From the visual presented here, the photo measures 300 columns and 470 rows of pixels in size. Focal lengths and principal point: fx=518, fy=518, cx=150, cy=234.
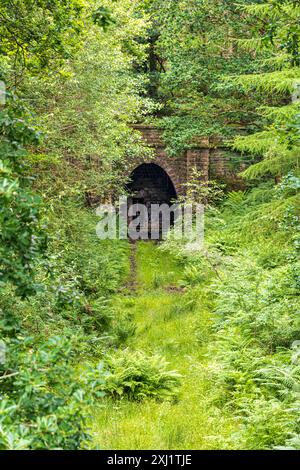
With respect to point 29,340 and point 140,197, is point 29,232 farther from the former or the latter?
point 140,197

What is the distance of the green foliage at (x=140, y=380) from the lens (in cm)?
754

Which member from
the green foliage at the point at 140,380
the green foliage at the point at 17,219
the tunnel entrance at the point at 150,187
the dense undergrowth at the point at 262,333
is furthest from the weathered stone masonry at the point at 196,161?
the green foliage at the point at 17,219

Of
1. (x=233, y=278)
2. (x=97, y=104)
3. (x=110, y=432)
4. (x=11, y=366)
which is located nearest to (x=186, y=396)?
(x=110, y=432)

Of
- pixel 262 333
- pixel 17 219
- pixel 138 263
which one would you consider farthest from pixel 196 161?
pixel 17 219

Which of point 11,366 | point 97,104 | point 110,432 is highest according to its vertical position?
point 97,104

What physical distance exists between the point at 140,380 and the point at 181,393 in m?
0.67

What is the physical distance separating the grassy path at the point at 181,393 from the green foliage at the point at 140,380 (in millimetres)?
182

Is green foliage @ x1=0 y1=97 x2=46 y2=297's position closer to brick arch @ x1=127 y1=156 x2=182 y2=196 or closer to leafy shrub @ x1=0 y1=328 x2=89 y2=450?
leafy shrub @ x1=0 y1=328 x2=89 y2=450

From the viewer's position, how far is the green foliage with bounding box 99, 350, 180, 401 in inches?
297

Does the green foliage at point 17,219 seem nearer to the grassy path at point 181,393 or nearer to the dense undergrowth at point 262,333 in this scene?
the grassy path at point 181,393

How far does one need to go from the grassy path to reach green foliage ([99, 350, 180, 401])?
182 mm

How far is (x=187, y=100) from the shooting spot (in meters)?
17.6

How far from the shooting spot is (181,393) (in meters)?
7.66

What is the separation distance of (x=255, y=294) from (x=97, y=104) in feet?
18.2
